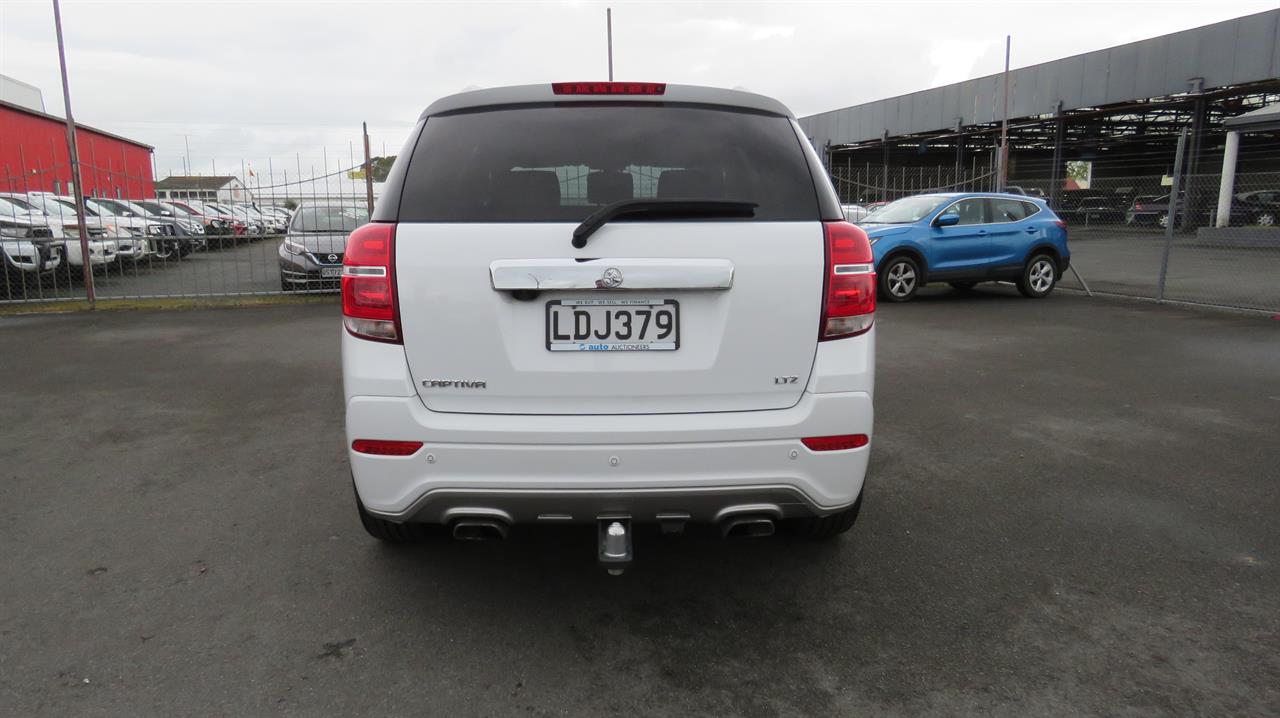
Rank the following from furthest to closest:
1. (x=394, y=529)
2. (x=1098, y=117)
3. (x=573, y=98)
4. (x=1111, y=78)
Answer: (x=1098, y=117) → (x=1111, y=78) → (x=394, y=529) → (x=573, y=98)

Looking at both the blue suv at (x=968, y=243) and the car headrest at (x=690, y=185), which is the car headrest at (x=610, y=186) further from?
the blue suv at (x=968, y=243)

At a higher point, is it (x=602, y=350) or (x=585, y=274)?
(x=585, y=274)

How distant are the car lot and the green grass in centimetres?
687

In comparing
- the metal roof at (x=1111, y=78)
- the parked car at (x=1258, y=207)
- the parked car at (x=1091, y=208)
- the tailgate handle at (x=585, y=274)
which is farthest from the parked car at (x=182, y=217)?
the metal roof at (x=1111, y=78)

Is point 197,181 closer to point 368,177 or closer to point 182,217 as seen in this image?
point 182,217

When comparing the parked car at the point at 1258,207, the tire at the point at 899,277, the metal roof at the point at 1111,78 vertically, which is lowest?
the tire at the point at 899,277

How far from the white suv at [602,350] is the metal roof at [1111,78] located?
1084 inches

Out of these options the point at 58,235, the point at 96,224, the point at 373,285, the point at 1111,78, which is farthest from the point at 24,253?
the point at 1111,78

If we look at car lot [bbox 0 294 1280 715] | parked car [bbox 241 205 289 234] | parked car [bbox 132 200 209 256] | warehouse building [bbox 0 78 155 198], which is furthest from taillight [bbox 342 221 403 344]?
warehouse building [bbox 0 78 155 198]

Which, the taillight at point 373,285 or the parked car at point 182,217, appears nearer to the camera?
the taillight at point 373,285

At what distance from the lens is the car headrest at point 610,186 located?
2.88 meters

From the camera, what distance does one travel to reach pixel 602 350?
274 cm

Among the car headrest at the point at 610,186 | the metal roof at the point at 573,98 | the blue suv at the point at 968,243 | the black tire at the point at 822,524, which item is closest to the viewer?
the car headrest at the point at 610,186

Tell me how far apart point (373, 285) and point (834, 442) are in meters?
1.54
